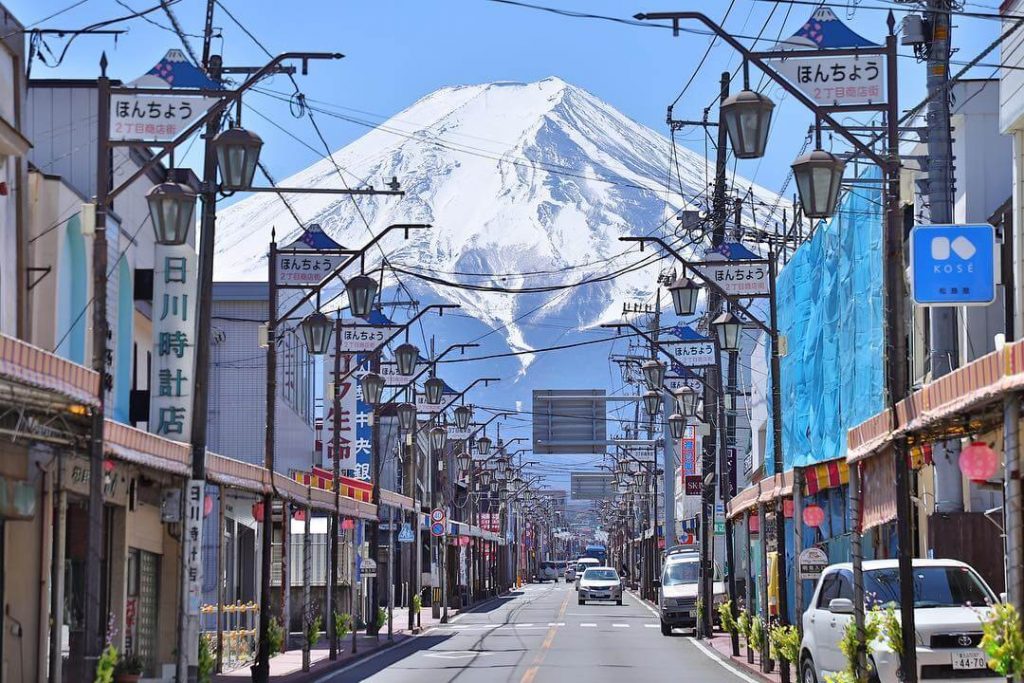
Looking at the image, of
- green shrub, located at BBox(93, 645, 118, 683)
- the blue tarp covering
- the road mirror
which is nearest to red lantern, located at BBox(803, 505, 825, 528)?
the blue tarp covering

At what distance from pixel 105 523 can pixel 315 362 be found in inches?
1457

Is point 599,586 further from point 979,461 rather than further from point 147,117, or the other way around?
point 979,461

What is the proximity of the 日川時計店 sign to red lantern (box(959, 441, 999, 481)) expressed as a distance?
3971mm

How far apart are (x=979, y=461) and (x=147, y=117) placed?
10.4 metres

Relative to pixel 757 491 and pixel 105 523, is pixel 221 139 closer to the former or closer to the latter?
pixel 105 523

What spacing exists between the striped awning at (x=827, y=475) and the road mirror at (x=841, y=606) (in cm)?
1046

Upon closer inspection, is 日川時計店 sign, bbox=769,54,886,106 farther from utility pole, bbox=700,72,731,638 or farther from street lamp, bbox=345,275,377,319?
utility pole, bbox=700,72,731,638

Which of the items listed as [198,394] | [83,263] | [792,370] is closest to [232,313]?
[792,370]

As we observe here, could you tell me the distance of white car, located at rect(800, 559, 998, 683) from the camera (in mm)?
17484

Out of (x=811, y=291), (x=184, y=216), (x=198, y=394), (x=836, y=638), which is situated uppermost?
(x=811, y=291)

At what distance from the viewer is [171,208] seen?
1864cm

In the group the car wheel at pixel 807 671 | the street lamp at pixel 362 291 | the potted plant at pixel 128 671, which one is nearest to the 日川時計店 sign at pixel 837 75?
the car wheel at pixel 807 671

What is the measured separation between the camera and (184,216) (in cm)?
1869

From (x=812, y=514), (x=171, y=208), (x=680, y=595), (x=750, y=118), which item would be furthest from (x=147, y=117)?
(x=680, y=595)
